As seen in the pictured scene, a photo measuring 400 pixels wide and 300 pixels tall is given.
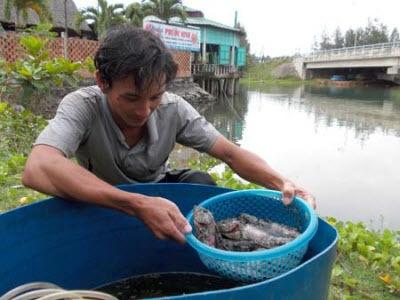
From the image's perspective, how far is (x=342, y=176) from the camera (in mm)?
5840

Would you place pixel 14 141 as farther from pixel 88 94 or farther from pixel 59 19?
pixel 59 19

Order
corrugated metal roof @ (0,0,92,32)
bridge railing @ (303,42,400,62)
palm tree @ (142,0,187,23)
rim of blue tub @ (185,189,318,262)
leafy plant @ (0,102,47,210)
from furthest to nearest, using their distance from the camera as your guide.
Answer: bridge railing @ (303,42,400,62) < palm tree @ (142,0,187,23) < corrugated metal roof @ (0,0,92,32) < leafy plant @ (0,102,47,210) < rim of blue tub @ (185,189,318,262)

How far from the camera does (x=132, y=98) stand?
142 cm

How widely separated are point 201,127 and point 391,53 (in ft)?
77.6

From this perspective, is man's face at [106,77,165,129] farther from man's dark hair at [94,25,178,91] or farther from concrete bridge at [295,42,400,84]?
concrete bridge at [295,42,400,84]

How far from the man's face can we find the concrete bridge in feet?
76.3

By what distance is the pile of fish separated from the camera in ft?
4.36

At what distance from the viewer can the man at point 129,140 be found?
1.29m

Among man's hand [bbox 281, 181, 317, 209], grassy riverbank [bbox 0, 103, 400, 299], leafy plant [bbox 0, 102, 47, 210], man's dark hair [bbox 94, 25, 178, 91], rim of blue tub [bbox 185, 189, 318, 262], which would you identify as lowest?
grassy riverbank [bbox 0, 103, 400, 299]

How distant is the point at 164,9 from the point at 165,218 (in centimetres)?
1857

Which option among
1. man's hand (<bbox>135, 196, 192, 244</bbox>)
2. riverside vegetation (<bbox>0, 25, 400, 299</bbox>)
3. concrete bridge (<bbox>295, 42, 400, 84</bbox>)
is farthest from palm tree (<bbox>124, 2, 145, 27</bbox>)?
man's hand (<bbox>135, 196, 192, 244</bbox>)

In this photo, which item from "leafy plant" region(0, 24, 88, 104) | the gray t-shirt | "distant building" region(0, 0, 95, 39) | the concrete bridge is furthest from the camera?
the concrete bridge

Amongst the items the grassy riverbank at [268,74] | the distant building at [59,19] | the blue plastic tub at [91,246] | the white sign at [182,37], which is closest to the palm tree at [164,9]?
the distant building at [59,19]

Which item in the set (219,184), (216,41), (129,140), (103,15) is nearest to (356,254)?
(219,184)
